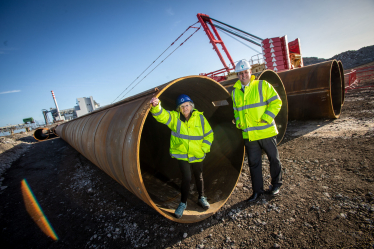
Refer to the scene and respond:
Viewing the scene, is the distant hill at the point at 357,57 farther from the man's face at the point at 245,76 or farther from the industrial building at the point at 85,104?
the industrial building at the point at 85,104

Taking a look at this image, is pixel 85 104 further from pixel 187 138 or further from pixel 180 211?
pixel 180 211

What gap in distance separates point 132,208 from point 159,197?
0.61 metres

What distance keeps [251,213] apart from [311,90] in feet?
16.4

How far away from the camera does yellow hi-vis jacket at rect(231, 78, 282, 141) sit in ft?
7.97

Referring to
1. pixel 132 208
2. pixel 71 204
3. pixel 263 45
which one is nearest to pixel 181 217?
pixel 132 208

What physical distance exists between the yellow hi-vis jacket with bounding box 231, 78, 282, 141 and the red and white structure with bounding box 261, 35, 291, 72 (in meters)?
11.0

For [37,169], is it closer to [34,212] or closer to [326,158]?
[34,212]

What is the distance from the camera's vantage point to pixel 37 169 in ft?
20.7

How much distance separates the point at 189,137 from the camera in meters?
2.35

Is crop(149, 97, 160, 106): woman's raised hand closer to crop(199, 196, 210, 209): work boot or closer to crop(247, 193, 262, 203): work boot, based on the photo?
crop(199, 196, 210, 209): work boot

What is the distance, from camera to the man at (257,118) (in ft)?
8.07

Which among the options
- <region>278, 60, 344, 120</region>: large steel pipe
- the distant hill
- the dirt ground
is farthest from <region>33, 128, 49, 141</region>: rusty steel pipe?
the distant hill

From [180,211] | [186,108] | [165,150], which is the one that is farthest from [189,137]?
[165,150]

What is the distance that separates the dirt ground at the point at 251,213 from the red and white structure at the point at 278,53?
873 cm
